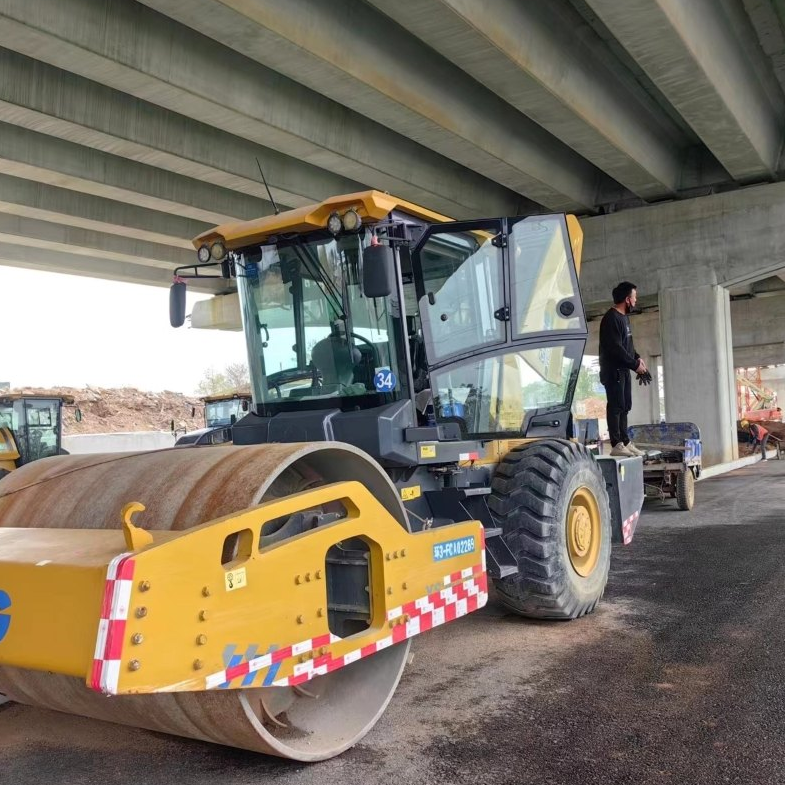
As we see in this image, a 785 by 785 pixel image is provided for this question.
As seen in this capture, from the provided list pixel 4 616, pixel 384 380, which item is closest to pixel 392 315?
pixel 384 380

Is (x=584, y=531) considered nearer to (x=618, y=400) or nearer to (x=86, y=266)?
(x=618, y=400)

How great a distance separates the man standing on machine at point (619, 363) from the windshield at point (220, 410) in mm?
12959

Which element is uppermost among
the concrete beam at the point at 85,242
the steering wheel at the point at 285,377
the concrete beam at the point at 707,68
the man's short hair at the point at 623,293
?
the concrete beam at the point at 707,68

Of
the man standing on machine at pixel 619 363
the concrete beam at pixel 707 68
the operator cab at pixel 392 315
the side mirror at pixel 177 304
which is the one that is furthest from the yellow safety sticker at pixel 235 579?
the concrete beam at pixel 707 68

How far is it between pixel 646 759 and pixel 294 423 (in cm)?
256

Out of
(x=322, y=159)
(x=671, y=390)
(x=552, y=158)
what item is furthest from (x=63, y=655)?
(x=671, y=390)

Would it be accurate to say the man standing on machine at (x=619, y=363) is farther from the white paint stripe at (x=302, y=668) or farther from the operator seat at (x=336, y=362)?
the white paint stripe at (x=302, y=668)

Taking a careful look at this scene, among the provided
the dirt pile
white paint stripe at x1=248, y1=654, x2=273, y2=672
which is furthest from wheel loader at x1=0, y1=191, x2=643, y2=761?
the dirt pile

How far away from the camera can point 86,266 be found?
1862 cm

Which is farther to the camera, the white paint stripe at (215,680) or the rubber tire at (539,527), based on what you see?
the rubber tire at (539,527)

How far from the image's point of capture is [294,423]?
193 inches

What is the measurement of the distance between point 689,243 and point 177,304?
44.3ft

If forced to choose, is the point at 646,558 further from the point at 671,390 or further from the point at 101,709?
the point at 671,390

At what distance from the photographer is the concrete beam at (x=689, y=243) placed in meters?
15.8
